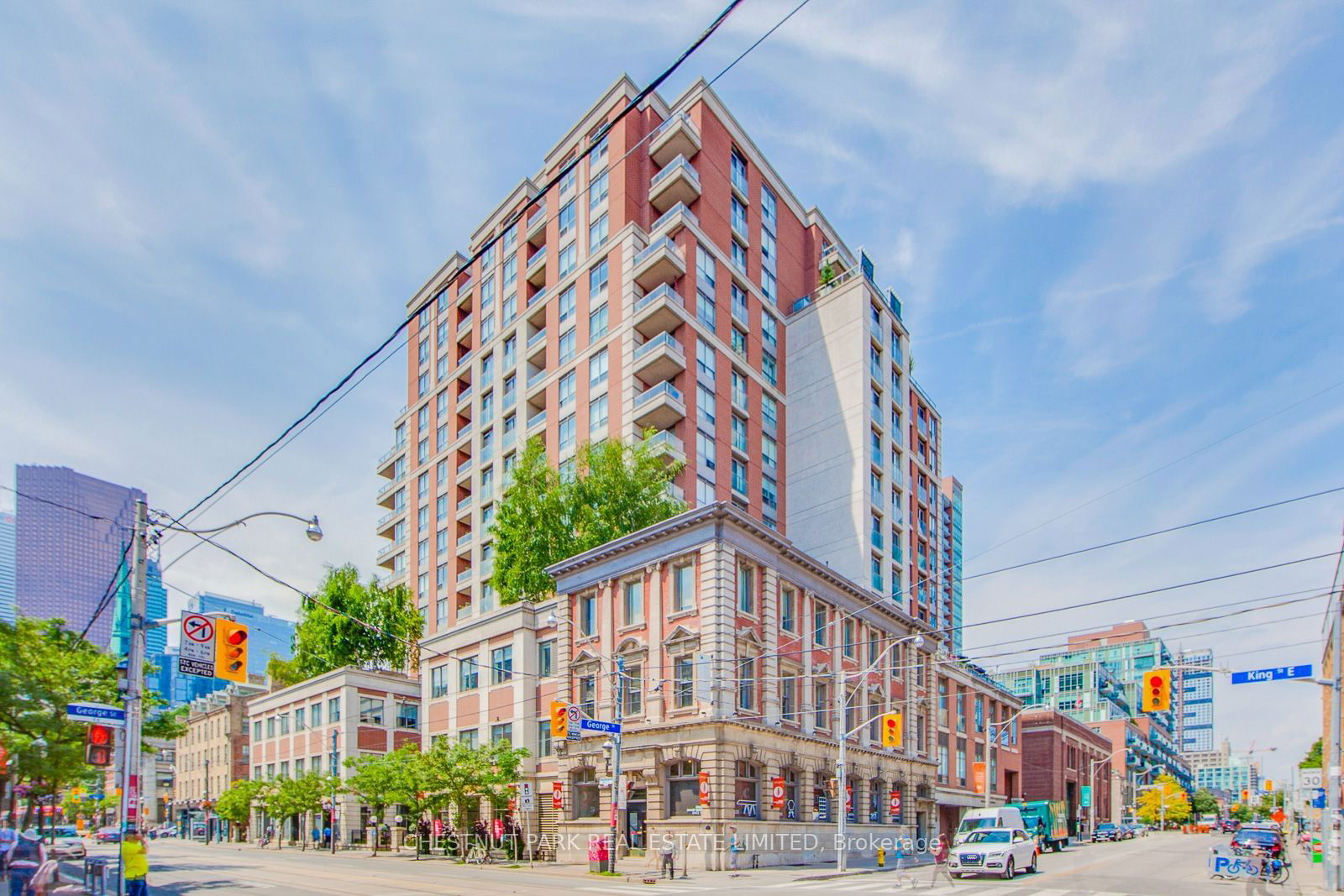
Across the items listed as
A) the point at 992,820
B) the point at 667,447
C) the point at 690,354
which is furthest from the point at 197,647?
the point at 690,354

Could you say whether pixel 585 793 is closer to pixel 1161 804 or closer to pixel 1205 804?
pixel 1161 804

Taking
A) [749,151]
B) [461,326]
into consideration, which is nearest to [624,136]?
[749,151]

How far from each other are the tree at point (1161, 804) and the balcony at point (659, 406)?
340 ft

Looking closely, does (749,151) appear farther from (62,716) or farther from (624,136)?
(62,716)

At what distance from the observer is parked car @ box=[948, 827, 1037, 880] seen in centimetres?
3206

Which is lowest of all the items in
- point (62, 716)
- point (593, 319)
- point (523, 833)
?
point (523, 833)

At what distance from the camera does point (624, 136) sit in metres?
62.5

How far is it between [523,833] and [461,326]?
153 feet

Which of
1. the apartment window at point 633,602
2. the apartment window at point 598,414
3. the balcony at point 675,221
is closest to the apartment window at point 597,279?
the balcony at point 675,221

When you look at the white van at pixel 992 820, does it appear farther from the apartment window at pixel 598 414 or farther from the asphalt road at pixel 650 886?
the apartment window at pixel 598 414

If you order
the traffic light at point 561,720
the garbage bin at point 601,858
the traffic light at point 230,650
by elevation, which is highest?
the traffic light at point 230,650

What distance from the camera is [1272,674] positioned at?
2536cm

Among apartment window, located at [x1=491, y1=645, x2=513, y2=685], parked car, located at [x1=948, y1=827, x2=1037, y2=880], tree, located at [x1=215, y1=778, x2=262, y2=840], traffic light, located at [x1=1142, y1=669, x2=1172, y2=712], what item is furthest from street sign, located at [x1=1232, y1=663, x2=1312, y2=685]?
tree, located at [x1=215, y1=778, x2=262, y2=840]

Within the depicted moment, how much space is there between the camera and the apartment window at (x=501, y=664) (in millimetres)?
50594
